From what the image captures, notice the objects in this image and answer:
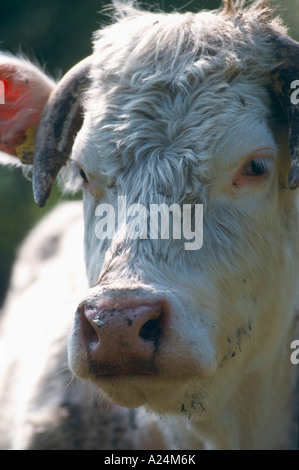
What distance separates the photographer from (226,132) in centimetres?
255

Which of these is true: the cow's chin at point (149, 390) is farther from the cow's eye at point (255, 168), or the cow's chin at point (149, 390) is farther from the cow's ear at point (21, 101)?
the cow's ear at point (21, 101)

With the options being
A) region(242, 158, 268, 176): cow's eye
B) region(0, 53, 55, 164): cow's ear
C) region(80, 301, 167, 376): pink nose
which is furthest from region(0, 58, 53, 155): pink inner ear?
region(80, 301, 167, 376): pink nose

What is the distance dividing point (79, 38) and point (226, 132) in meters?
5.60

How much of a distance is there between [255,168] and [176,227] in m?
Answer: 0.42

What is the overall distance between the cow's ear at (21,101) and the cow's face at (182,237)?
535 millimetres

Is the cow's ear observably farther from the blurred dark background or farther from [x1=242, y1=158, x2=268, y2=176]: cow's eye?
the blurred dark background

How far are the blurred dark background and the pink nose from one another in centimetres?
545

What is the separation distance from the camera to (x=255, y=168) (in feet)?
8.50

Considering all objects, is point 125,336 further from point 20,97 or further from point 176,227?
point 20,97

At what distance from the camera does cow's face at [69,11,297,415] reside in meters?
2.20

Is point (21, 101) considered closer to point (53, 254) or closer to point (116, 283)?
point (116, 283)

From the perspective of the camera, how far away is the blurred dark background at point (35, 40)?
25.2 feet

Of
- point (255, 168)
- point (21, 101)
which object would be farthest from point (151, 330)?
point (21, 101)

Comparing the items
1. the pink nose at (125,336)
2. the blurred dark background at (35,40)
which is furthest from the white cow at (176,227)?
the blurred dark background at (35,40)
